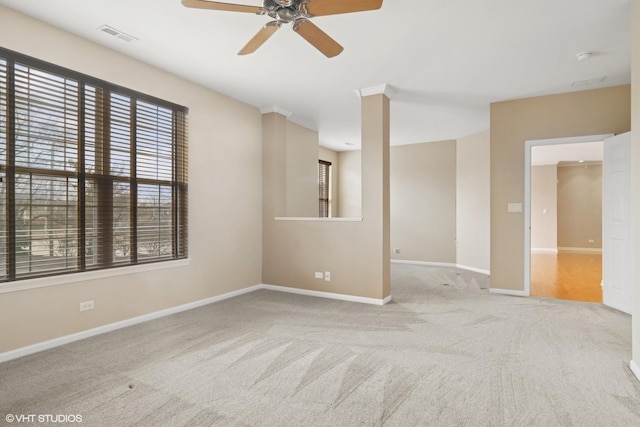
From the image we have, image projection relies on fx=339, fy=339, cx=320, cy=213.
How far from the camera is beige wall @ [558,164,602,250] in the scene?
378 inches

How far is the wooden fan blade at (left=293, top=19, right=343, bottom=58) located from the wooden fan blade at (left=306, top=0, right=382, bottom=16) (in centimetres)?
14

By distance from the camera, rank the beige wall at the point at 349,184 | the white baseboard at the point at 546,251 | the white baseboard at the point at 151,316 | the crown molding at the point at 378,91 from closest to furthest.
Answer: the white baseboard at the point at 151,316
the crown molding at the point at 378,91
the beige wall at the point at 349,184
the white baseboard at the point at 546,251

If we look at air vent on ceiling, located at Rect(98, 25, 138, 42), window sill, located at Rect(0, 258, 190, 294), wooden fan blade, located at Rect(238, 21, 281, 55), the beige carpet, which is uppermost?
air vent on ceiling, located at Rect(98, 25, 138, 42)

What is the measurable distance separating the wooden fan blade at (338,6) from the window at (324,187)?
626cm

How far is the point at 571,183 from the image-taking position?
32.6ft

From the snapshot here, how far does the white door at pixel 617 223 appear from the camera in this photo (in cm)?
395

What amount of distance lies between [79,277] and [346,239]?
3024 mm

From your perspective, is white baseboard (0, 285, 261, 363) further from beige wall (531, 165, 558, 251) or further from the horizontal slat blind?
beige wall (531, 165, 558, 251)

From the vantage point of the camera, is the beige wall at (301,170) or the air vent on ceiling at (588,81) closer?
the air vent on ceiling at (588,81)

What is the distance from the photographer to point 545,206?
385 inches

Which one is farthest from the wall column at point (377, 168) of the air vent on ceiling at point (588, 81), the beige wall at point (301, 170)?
the air vent on ceiling at point (588, 81)

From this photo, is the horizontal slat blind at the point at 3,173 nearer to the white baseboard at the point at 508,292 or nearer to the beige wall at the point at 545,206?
the white baseboard at the point at 508,292

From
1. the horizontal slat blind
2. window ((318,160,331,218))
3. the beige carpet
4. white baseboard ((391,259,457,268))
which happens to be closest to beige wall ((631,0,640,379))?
the beige carpet

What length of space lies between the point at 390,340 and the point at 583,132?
383 centimetres
